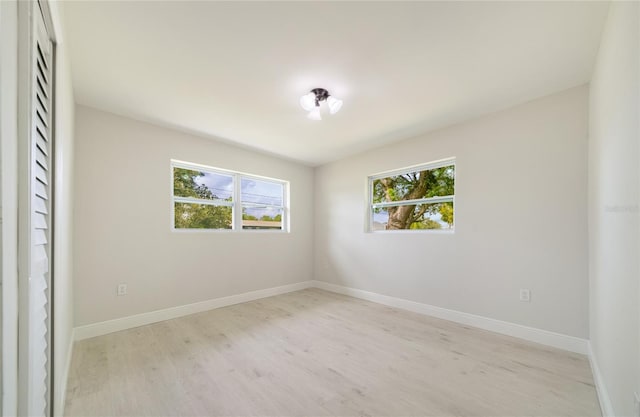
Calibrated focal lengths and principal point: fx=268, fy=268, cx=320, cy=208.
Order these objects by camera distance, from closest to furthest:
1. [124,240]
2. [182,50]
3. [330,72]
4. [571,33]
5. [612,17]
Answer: [612,17]
[571,33]
[182,50]
[330,72]
[124,240]

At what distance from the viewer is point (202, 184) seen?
12.5 ft

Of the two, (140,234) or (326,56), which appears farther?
(140,234)

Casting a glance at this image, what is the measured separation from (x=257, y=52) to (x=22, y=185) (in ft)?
5.46

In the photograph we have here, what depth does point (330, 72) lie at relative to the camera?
2193 mm

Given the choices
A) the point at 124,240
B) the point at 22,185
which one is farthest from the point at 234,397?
the point at 124,240

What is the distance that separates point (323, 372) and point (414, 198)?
8.51 feet

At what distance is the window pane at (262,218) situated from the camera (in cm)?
430

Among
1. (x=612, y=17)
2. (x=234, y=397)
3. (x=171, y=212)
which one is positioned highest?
(x=612, y=17)

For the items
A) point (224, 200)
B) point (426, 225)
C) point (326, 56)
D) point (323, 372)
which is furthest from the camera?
point (224, 200)

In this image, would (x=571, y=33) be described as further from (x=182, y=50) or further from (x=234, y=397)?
(x=234, y=397)

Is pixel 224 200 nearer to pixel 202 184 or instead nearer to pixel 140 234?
pixel 202 184

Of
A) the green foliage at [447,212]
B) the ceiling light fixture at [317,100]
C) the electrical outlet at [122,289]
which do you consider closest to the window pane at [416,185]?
the green foliage at [447,212]

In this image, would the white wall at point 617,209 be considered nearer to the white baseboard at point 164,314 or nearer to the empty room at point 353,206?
the empty room at point 353,206

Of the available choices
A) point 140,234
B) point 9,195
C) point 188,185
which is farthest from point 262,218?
point 9,195
